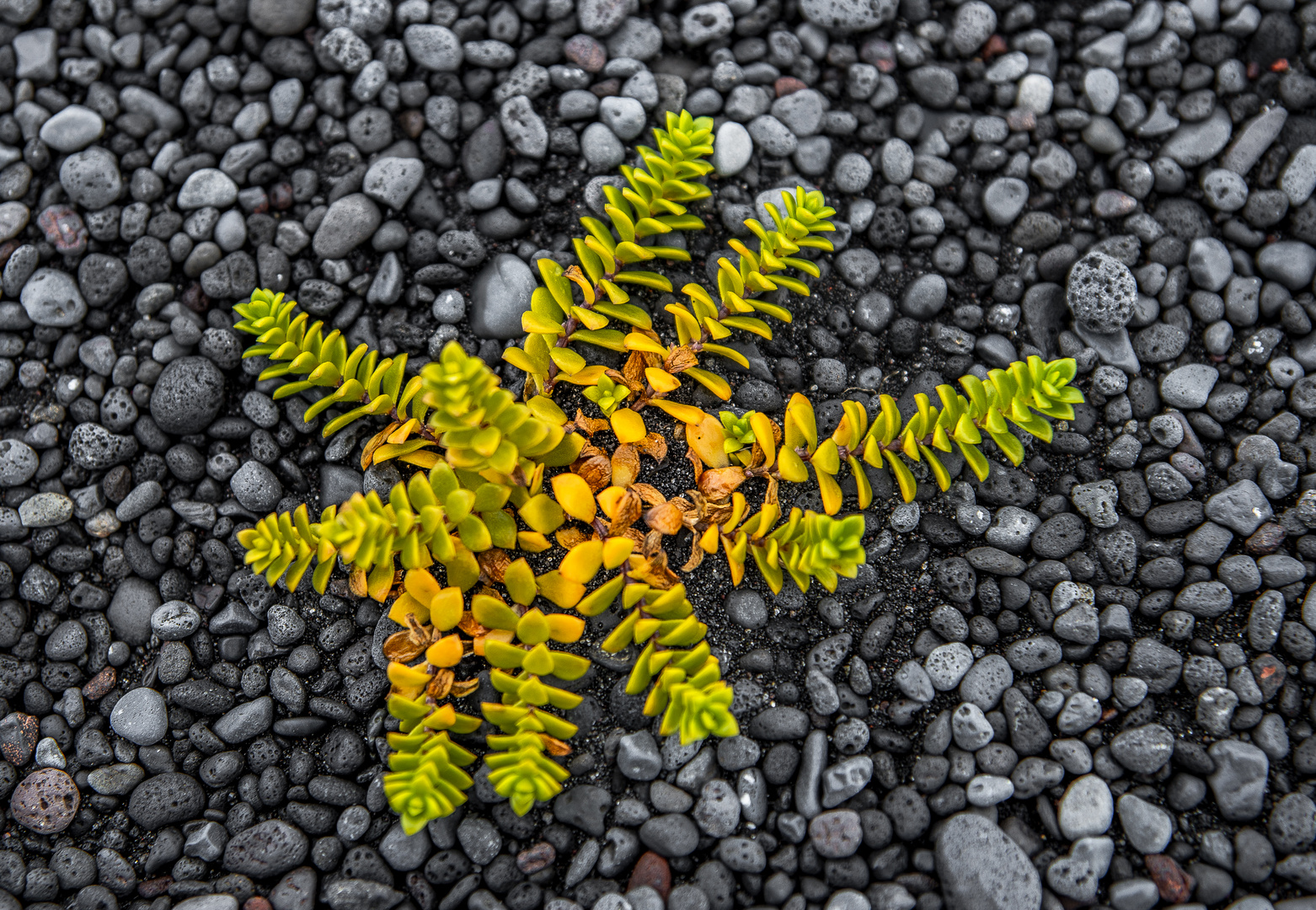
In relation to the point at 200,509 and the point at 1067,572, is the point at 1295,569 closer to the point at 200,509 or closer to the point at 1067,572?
the point at 1067,572

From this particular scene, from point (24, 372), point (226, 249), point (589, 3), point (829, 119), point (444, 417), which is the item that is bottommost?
point (24, 372)

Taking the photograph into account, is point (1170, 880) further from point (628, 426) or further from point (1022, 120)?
point (1022, 120)

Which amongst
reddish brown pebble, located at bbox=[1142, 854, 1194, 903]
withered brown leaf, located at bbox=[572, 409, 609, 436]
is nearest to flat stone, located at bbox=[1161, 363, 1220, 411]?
reddish brown pebble, located at bbox=[1142, 854, 1194, 903]

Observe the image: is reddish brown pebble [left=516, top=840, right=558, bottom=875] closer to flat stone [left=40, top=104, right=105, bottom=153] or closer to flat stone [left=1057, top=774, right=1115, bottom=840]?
flat stone [left=1057, top=774, right=1115, bottom=840]

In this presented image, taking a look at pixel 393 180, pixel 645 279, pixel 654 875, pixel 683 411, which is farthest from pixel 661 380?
pixel 654 875

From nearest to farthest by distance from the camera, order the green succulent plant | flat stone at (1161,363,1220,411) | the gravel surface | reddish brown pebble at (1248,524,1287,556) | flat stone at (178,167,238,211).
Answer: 1. the green succulent plant
2. the gravel surface
3. reddish brown pebble at (1248,524,1287,556)
4. flat stone at (1161,363,1220,411)
5. flat stone at (178,167,238,211)

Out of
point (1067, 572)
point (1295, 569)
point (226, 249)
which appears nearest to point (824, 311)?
point (1067, 572)

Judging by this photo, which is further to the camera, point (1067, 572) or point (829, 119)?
point (829, 119)
